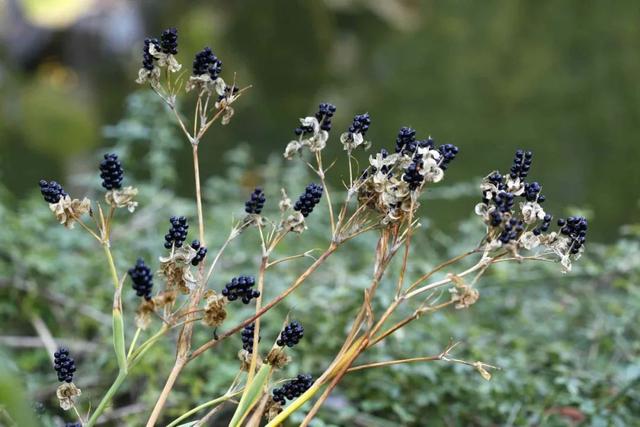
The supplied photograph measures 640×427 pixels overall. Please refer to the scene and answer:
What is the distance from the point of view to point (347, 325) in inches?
60.3

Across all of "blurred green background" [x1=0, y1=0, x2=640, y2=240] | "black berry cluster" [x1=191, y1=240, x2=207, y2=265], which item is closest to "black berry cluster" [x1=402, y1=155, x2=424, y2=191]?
"black berry cluster" [x1=191, y1=240, x2=207, y2=265]

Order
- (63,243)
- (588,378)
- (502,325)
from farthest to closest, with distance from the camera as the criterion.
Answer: (63,243) → (502,325) → (588,378)

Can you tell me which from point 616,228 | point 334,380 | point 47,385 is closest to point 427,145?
point 334,380

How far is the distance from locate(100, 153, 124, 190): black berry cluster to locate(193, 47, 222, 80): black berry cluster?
17 centimetres

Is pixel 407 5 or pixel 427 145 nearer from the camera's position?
pixel 427 145

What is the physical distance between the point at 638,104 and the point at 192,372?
350 cm

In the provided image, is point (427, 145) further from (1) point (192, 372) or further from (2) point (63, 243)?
(2) point (63, 243)

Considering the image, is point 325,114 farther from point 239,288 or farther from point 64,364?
point 64,364

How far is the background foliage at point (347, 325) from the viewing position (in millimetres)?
1385

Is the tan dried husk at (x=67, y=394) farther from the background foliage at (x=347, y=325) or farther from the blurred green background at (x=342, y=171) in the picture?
the background foliage at (x=347, y=325)

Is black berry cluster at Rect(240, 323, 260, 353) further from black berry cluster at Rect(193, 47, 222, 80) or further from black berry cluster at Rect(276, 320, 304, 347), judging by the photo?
black berry cluster at Rect(193, 47, 222, 80)

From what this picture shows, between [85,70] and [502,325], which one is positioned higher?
[85,70]

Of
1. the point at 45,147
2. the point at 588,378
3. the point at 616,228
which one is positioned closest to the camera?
the point at 588,378

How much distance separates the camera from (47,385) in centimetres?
160
